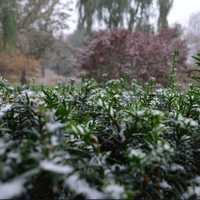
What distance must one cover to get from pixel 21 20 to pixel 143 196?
12.6 metres

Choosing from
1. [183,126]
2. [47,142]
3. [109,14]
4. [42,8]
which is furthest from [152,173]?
[42,8]

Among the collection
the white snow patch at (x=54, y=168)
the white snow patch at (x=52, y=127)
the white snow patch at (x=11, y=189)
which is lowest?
the white snow patch at (x=11, y=189)

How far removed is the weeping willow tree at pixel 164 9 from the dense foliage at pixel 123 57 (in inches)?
179

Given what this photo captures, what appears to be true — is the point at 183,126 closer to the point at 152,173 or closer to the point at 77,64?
the point at 152,173

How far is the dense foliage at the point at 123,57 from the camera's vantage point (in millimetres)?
7445

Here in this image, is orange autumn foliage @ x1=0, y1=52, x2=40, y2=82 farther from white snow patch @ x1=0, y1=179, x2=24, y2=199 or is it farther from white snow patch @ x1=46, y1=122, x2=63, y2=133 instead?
white snow patch @ x1=0, y1=179, x2=24, y2=199

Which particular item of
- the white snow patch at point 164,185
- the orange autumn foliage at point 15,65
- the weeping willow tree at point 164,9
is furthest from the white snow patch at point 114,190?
the weeping willow tree at point 164,9

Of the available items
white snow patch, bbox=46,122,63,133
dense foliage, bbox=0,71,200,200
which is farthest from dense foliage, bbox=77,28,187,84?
white snow patch, bbox=46,122,63,133

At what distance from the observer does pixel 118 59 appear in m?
7.67

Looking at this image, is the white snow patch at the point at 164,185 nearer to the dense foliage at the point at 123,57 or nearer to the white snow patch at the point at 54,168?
the white snow patch at the point at 54,168

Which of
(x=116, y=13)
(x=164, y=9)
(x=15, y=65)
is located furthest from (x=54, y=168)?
(x=164, y=9)

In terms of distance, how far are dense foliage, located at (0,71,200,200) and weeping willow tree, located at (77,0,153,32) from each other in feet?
34.8

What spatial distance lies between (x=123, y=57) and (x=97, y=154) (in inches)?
268

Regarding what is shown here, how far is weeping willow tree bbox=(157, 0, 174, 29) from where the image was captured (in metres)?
11.9
